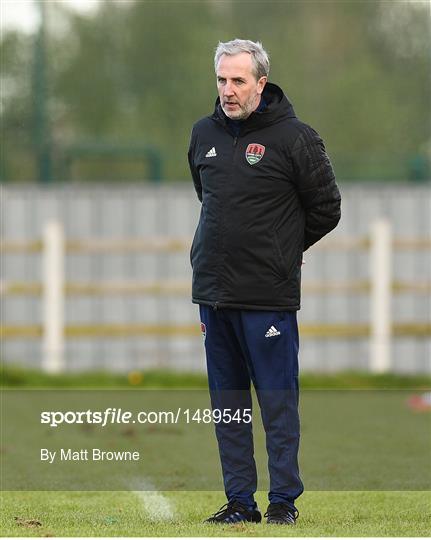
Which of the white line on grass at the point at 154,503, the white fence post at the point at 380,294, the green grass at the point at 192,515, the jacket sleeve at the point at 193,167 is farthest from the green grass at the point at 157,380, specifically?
the jacket sleeve at the point at 193,167

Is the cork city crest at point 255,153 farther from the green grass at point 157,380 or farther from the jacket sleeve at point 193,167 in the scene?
the green grass at point 157,380

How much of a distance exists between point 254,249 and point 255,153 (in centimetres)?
37

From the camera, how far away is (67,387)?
41.8 feet

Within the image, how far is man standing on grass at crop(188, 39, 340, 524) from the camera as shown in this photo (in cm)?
581

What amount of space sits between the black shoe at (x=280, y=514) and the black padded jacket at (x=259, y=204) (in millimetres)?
786

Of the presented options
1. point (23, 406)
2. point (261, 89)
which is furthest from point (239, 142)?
point (23, 406)

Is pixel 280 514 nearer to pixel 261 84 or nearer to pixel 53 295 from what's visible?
pixel 261 84

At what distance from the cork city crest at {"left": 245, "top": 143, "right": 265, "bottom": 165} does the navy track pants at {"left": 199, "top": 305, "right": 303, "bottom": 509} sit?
590mm

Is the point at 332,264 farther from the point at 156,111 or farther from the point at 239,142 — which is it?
the point at 239,142

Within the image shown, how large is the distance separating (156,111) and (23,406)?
9.98 m

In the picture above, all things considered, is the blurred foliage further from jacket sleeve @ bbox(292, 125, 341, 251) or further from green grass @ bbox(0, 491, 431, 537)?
jacket sleeve @ bbox(292, 125, 341, 251)

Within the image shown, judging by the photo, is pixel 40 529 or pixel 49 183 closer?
pixel 40 529

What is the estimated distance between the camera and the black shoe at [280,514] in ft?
19.2

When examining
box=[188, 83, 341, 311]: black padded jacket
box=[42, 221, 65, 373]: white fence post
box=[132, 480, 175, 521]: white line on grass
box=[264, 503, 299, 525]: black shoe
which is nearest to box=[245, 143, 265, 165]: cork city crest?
box=[188, 83, 341, 311]: black padded jacket
